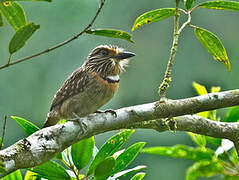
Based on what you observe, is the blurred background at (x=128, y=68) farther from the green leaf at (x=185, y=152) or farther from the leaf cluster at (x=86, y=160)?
the leaf cluster at (x=86, y=160)

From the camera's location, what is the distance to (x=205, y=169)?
2316mm

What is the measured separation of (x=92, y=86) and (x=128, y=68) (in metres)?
5.00

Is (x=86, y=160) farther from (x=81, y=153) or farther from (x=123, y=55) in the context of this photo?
(x=123, y=55)

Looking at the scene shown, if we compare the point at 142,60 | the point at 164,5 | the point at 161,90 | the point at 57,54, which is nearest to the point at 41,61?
the point at 57,54

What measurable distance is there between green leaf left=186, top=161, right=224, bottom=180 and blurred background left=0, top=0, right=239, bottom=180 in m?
4.18

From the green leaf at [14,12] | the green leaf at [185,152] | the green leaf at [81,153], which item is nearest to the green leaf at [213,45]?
the green leaf at [185,152]

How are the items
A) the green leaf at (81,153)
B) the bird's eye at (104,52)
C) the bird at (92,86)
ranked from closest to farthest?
the green leaf at (81,153) → the bird at (92,86) → the bird's eye at (104,52)

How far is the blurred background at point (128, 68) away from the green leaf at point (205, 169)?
4.18m

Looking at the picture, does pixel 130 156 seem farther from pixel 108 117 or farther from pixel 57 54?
pixel 57 54

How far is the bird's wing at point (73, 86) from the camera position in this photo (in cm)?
279

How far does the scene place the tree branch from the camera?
155 cm

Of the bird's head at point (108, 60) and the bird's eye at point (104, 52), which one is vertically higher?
the bird's eye at point (104, 52)

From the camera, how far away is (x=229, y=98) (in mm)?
1970

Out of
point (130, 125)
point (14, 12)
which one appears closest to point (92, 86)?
point (130, 125)
